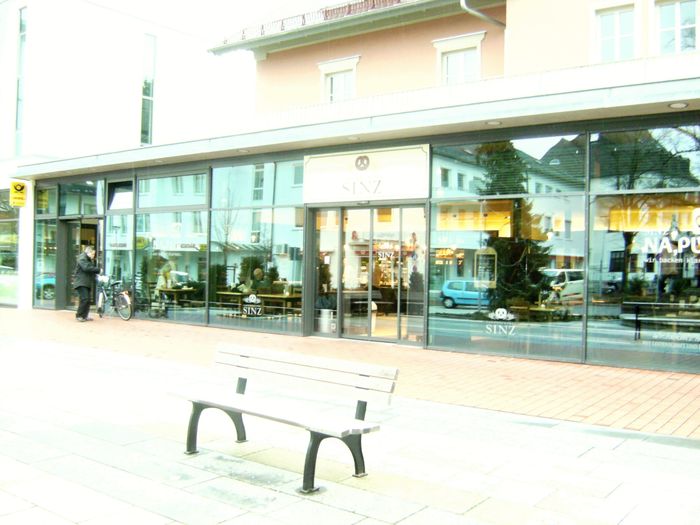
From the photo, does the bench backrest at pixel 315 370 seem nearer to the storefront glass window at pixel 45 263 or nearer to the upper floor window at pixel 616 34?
the upper floor window at pixel 616 34

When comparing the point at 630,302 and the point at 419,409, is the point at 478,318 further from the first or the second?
the point at 419,409

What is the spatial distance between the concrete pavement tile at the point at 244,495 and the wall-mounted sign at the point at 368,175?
7944mm

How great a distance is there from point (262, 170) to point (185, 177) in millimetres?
2455

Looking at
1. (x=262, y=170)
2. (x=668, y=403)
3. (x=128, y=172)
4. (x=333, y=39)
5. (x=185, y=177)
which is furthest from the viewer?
(x=333, y=39)

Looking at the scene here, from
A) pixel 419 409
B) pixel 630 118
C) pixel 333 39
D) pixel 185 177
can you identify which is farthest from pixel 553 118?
pixel 333 39

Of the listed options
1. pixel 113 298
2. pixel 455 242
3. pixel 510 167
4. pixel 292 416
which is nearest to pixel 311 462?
pixel 292 416

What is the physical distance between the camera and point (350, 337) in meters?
12.7

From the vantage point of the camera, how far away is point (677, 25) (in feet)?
42.4

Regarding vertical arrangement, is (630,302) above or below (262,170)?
below

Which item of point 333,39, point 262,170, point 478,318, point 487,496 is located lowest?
point 487,496

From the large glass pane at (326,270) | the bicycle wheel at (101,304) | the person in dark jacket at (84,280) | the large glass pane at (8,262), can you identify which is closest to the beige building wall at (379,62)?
the large glass pane at (326,270)

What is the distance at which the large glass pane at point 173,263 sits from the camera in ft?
49.2

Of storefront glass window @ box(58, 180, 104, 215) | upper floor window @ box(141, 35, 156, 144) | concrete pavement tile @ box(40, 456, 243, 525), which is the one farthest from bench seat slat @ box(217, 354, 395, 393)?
upper floor window @ box(141, 35, 156, 144)

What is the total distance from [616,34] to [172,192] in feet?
34.5
